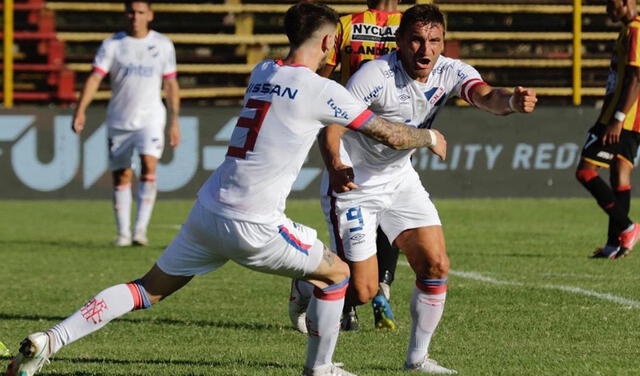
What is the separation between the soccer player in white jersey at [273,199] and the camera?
5480 millimetres

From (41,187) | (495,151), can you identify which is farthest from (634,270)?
(41,187)

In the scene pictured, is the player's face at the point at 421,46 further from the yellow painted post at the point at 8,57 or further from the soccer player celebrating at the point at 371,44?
the yellow painted post at the point at 8,57

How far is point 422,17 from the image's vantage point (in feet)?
21.6

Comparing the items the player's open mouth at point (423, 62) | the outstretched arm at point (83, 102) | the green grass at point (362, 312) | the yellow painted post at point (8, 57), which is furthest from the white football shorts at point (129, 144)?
the player's open mouth at point (423, 62)

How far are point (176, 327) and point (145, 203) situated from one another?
531 cm

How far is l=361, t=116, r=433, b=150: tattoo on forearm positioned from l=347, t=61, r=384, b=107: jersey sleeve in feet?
2.61

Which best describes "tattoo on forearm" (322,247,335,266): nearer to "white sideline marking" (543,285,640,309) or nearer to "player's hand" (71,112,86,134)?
"white sideline marking" (543,285,640,309)

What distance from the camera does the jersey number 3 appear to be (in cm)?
550

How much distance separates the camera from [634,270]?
10320 mm

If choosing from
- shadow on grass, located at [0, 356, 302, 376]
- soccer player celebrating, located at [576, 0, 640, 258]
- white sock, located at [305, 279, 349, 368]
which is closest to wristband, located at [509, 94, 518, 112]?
white sock, located at [305, 279, 349, 368]

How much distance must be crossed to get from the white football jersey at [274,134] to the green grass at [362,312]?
0.96 meters

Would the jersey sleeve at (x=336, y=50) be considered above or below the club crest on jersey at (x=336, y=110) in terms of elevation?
below

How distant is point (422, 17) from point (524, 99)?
69cm

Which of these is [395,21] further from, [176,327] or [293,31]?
[293,31]
